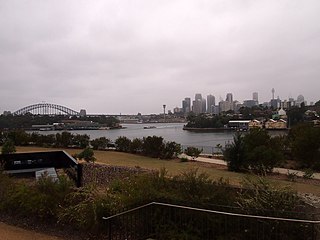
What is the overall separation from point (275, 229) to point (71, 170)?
12554 millimetres

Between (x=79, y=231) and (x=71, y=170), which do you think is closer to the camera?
(x=79, y=231)

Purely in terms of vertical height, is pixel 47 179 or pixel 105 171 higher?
pixel 47 179

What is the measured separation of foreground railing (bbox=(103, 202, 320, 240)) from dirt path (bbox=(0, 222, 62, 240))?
174 cm

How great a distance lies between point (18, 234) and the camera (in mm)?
7988

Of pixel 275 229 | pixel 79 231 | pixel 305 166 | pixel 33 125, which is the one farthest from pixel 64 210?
pixel 33 125

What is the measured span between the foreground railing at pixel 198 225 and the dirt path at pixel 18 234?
174cm

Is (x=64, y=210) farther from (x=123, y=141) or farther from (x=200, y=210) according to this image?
(x=123, y=141)

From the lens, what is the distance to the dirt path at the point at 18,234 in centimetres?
768

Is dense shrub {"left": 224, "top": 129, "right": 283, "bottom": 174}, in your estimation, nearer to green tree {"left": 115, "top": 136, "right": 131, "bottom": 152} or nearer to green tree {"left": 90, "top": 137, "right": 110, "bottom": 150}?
green tree {"left": 115, "top": 136, "right": 131, "bottom": 152}

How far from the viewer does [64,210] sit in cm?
839

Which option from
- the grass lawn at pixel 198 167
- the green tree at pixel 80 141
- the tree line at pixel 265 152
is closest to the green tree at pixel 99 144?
the green tree at pixel 80 141

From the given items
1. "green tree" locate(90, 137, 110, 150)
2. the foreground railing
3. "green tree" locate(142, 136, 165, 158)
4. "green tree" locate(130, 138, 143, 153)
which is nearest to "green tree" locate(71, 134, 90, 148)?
"green tree" locate(90, 137, 110, 150)

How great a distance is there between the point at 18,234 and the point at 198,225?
4.27 meters

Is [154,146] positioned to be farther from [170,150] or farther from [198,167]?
[198,167]
